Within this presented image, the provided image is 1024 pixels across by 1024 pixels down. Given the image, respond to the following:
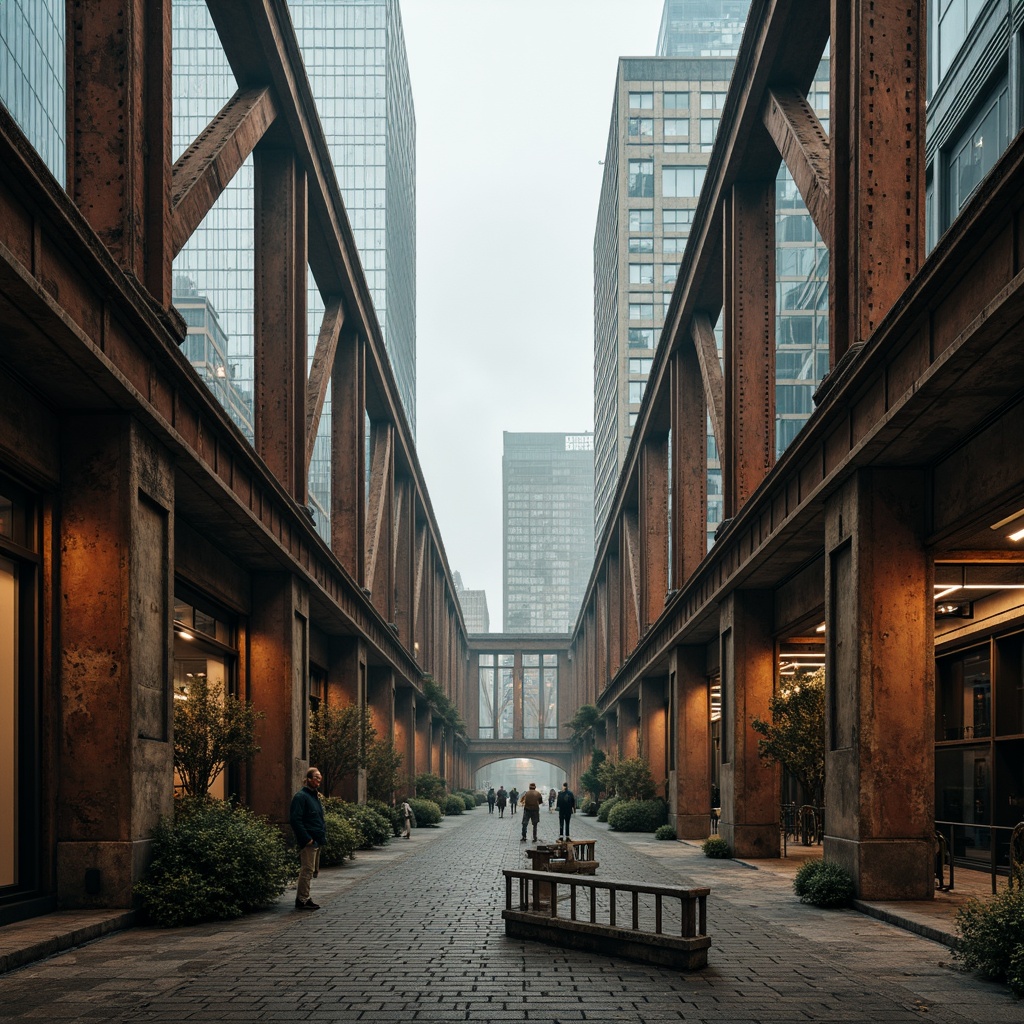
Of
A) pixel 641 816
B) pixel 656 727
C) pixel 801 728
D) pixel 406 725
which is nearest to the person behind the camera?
pixel 801 728

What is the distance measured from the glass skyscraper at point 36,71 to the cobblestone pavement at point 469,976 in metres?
37.5

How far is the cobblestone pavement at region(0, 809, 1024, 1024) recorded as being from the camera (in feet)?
27.4

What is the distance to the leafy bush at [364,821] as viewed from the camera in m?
25.8

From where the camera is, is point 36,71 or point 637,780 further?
point 36,71

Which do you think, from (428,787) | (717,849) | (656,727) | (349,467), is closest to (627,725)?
(428,787)

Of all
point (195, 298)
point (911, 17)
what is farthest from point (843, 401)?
point (195, 298)

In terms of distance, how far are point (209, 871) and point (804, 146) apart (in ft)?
46.0

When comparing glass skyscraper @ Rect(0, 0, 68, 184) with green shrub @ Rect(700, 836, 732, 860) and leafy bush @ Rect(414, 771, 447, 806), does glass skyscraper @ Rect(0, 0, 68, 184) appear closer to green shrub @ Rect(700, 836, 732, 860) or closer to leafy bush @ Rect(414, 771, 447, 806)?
leafy bush @ Rect(414, 771, 447, 806)

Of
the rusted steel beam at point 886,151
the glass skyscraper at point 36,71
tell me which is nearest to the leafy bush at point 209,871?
the rusted steel beam at point 886,151

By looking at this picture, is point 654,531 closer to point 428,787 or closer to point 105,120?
point 428,787

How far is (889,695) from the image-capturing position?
15102mm

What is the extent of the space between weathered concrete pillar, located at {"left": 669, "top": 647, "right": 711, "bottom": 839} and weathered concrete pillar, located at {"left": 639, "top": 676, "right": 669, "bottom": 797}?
667cm

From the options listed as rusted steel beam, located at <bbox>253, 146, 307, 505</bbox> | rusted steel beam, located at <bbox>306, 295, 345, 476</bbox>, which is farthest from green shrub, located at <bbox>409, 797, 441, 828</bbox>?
rusted steel beam, located at <bbox>253, 146, 307, 505</bbox>

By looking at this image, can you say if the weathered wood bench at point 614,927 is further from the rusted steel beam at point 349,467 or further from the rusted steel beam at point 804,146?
the rusted steel beam at point 349,467
